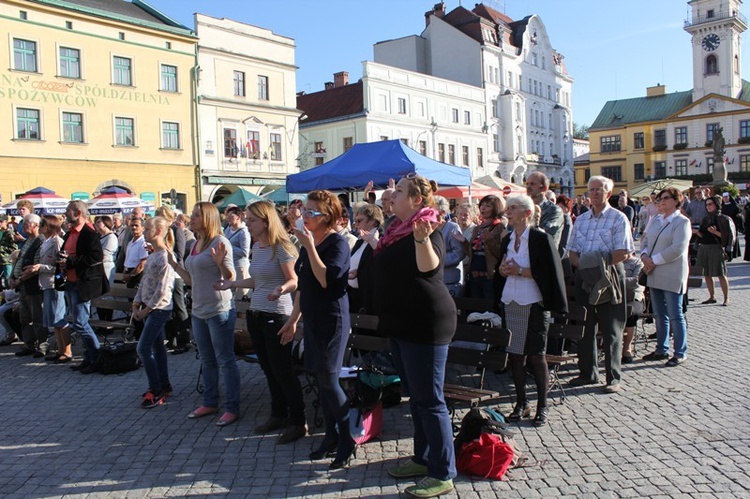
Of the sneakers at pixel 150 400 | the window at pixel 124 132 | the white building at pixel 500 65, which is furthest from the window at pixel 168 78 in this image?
the sneakers at pixel 150 400

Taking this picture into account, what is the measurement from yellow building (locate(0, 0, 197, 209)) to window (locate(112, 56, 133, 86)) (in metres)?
0.05

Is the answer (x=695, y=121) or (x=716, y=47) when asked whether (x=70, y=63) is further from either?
(x=716, y=47)

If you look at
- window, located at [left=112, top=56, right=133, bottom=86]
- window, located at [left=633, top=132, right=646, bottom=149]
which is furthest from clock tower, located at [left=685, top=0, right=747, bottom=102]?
window, located at [left=112, top=56, right=133, bottom=86]

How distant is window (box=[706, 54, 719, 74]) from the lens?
2876 inches

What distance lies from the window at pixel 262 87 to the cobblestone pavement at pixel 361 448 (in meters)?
32.7

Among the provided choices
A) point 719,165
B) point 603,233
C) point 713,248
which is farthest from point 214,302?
point 719,165

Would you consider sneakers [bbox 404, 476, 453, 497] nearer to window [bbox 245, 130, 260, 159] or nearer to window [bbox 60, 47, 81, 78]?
window [bbox 60, 47, 81, 78]

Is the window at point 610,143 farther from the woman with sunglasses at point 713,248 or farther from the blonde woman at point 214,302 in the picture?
the blonde woman at point 214,302

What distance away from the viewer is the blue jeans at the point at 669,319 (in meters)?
7.23

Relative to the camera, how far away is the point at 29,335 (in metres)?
8.96

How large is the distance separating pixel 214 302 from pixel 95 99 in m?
29.2

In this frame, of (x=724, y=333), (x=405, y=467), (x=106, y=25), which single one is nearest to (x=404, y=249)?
(x=405, y=467)

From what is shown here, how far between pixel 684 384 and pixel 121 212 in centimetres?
1739

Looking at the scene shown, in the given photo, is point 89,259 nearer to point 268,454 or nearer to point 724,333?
point 268,454
